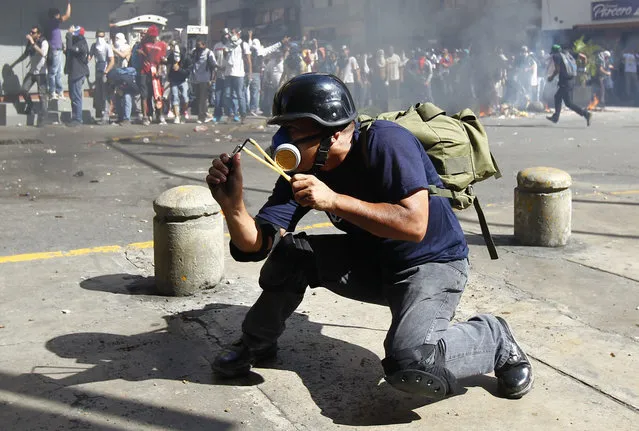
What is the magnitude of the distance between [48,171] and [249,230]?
6987mm

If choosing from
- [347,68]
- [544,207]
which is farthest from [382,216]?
[347,68]

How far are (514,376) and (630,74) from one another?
78.7 ft

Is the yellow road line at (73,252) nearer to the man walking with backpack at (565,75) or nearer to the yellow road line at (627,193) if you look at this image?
the yellow road line at (627,193)

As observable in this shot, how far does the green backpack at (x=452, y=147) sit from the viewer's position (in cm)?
327

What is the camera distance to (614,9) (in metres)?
27.0

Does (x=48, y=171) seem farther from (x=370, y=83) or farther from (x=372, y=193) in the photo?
(x=370, y=83)

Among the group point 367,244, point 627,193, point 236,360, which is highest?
point 367,244

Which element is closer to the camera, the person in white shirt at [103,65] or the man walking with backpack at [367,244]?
the man walking with backpack at [367,244]

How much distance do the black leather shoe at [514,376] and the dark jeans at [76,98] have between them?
13.5 m

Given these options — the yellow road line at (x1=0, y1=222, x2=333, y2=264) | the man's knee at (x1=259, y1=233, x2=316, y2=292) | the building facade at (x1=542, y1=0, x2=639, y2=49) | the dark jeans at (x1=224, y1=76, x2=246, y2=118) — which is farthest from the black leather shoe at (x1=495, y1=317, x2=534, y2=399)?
the building facade at (x1=542, y1=0, x2=639, y2=49)

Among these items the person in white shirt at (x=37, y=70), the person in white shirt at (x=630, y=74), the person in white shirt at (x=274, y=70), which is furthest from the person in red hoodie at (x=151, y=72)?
the person in white shirt at (x=630, y=74)

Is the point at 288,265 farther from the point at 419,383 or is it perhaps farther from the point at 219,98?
the point at 219,98

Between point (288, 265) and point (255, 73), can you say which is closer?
point (288, 265)

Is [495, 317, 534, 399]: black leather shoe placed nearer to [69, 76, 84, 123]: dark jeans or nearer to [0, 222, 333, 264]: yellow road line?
[0, 222, 333, 264]: yellow road line
